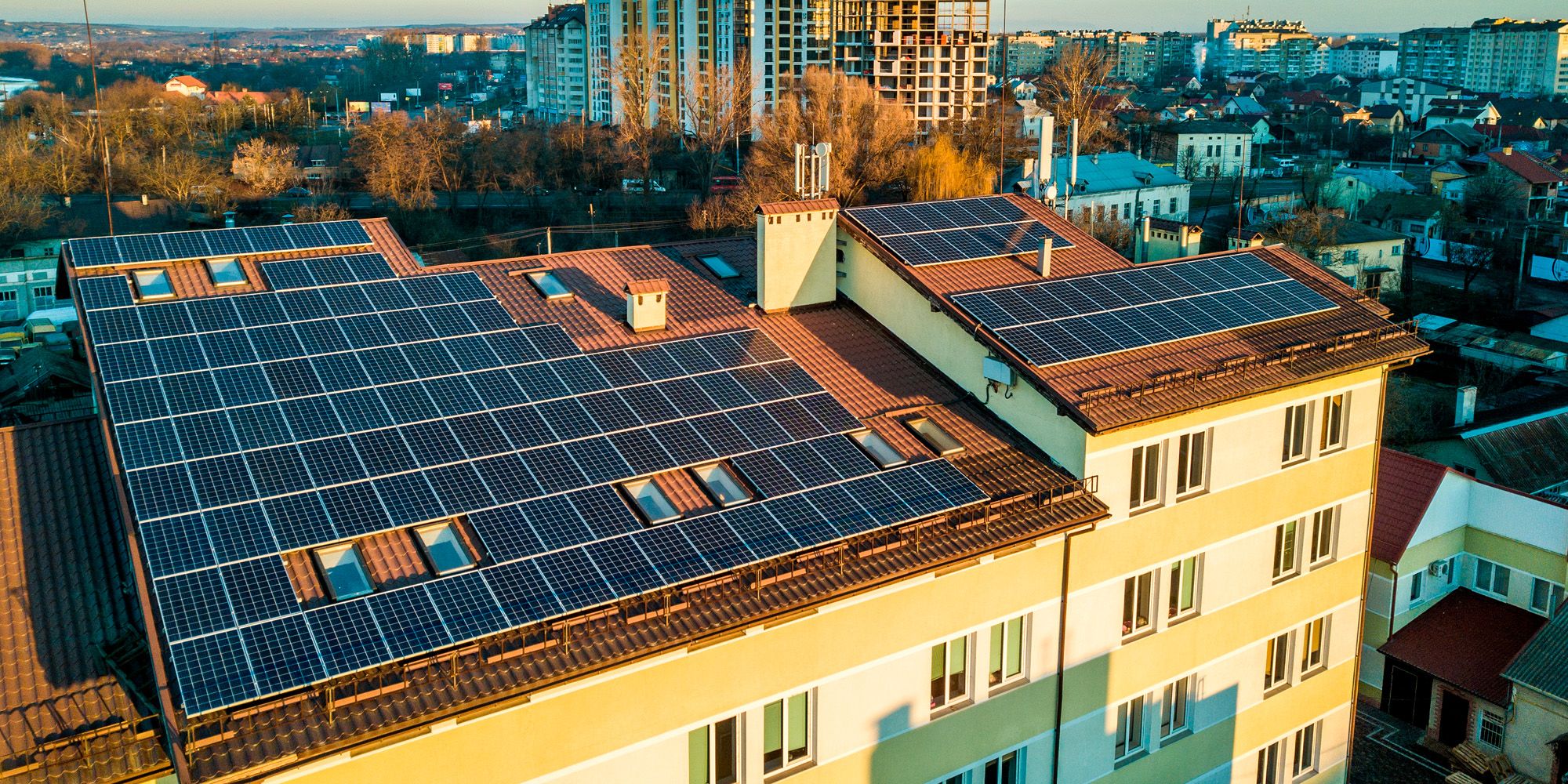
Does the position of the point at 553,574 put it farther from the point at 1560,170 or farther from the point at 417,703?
the point at 1560,170

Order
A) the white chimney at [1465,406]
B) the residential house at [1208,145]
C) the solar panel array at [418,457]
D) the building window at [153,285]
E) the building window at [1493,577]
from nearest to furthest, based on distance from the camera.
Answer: the solar panel array at [418,457] < the building window at [153,285] < the building window at [1493,577] < the white chimney at [1465,406] < the residential house at [1208,145]

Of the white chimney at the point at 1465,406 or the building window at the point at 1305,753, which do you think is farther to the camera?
the white chimney at the point at 1465,406

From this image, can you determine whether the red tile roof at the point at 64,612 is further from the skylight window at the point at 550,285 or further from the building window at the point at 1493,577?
the building window at the point at 1493,577

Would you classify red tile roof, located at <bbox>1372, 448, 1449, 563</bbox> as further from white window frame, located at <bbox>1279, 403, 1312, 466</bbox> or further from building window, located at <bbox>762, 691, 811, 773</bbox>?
building window, located at <bbox>762, 691, 811, 773</bbox>

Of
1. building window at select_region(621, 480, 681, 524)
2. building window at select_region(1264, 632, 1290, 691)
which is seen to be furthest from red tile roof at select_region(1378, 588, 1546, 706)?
building window at select_region(621, 480, 681, 524)

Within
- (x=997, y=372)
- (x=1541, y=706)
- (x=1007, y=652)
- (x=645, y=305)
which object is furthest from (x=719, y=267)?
(x=1541, y=706)

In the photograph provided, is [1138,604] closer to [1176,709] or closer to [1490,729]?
[1176,709]

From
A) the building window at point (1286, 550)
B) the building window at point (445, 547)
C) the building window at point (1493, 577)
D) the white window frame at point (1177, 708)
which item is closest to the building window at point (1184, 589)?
the white window frame at point (1177, 708)
